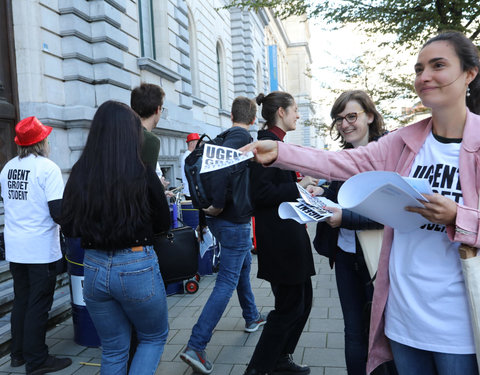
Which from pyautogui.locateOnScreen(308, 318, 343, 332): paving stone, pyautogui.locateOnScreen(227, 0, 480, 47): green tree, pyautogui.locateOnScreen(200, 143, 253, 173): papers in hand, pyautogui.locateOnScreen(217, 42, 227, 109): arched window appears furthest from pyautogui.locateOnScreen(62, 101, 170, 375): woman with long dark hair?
pyautogui.locateOnScreen(217, 42, 227, 109): arched window

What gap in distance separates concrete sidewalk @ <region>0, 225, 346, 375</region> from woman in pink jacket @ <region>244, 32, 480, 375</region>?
6.39 feet

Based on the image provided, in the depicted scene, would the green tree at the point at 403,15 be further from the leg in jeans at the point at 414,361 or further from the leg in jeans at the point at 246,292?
the leg in jeans at the point at 414,361

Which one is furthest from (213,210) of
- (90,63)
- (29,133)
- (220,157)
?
(90,63)

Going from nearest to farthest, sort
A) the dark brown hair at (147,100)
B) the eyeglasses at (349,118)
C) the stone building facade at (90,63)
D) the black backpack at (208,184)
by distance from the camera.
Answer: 1. the eyeglasses at (349,118)
2. the black backpack at (208,184)
3. the dark brown hair at (147,100)
4. the stone building facade at (90,63)

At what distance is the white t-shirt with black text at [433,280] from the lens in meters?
1.49

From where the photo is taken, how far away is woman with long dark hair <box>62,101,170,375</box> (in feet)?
7.69

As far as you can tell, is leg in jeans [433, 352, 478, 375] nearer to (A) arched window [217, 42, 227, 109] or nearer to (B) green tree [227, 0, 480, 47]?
(B) green tree [227, 0, 480, 47]

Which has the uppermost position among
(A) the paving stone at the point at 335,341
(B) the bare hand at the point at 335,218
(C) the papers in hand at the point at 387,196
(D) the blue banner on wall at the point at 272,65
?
(D) the blue banner on wall at the point at 272,65

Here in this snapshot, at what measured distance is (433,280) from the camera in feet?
4.97

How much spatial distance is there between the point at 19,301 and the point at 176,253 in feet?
5.34

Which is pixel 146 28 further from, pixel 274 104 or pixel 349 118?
pixel 349 118

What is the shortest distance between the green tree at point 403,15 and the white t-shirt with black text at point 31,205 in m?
7.47

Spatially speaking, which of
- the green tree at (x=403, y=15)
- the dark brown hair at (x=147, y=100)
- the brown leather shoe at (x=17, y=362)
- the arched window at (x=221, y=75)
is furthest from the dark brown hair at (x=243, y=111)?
the arched window at (x=221, y=75)

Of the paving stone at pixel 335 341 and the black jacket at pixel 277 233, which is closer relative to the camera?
the black jacket at pixel 277 233
